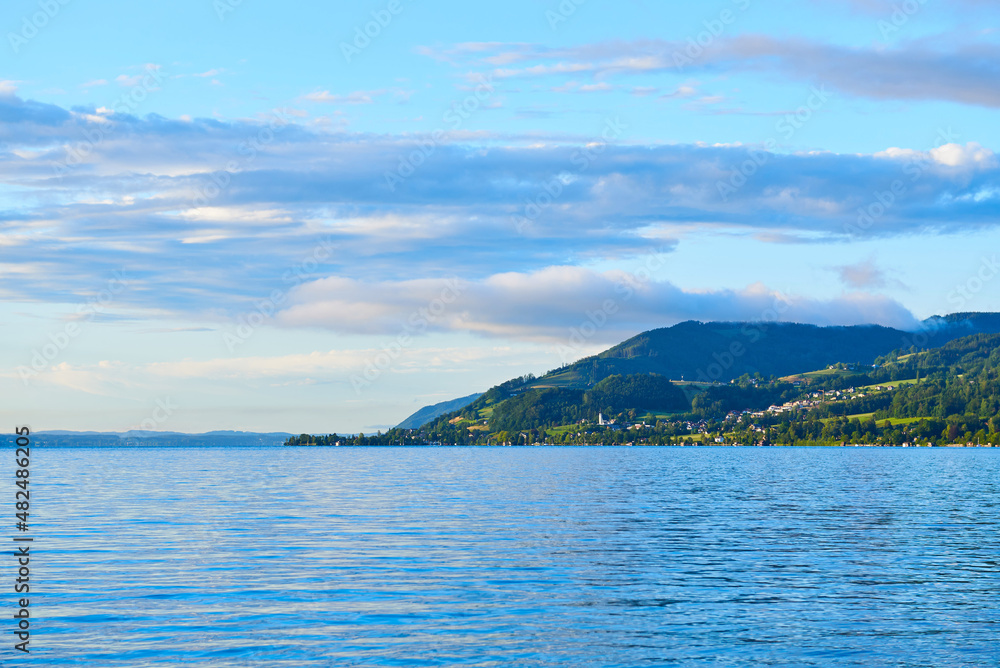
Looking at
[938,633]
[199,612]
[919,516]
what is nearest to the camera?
[938,633]

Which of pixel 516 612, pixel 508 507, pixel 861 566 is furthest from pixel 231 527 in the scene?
pixel 861 566

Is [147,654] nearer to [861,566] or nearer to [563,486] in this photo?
[861,566]

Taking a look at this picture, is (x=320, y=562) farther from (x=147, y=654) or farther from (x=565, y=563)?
(x=147, y=654)

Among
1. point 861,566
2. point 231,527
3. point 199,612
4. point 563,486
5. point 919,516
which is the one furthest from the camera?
point 563,486

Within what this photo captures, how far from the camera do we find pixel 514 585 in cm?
3950

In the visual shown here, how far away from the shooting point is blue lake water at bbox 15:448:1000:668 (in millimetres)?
29016

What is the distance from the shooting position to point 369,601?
36.0 metres

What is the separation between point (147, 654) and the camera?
28.5 meters

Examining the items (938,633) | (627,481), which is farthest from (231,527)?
(627,481)

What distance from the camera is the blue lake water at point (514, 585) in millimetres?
29016

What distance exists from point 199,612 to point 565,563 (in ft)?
60.0

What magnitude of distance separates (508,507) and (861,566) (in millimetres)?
37833

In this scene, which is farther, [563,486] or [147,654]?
[563,486]

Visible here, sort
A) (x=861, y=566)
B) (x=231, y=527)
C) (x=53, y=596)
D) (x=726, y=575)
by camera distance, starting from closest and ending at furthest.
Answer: (x=53, y=596) → (x=726, y=575) → (x=861, y=566) → (x=231, y=527)
